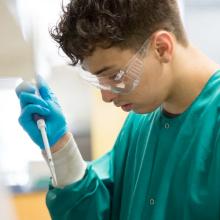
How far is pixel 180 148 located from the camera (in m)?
1.01

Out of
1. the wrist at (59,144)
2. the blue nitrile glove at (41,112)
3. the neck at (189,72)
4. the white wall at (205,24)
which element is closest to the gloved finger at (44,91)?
the blue nitrile glove at (41,112)

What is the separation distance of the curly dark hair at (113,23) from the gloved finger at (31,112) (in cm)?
19

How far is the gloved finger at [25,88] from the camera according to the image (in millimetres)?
1023

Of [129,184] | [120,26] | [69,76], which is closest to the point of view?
[120,26]

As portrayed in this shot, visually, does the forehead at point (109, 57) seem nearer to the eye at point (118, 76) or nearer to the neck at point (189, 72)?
the eye at point (118, 76)

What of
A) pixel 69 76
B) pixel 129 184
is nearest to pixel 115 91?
pixel 129 184

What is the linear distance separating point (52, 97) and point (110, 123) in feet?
2.64

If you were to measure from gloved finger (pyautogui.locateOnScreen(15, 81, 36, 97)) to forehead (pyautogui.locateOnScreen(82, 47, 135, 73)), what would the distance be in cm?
18

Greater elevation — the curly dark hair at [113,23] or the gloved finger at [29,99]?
the curly dark hair at [113,23]

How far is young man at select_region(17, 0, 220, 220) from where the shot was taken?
957mm

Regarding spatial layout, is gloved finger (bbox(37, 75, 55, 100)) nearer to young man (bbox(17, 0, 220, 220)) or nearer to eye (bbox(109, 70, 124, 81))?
young man (bbox(17, 0, 220, 220))

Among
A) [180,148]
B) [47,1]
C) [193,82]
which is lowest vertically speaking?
[180,148]

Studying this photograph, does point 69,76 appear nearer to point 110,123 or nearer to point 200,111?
point 110,123

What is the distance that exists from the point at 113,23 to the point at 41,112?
0.34 meters
